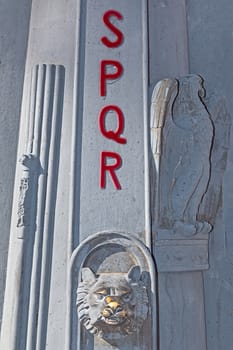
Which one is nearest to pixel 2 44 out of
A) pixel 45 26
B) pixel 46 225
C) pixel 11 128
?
pixel 45 26

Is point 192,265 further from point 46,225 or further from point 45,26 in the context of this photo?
point 45,26

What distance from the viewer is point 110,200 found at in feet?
6.48

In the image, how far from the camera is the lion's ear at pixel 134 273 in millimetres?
1857

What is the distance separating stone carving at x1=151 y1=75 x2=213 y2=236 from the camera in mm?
2035

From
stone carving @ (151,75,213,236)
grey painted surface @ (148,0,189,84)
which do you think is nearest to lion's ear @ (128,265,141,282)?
stone carving @ (151,75,213,236)

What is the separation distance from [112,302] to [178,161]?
0.81 metres

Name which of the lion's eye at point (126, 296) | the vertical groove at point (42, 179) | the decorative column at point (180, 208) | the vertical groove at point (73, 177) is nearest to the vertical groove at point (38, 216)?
the vertical groove at point (42, 179)

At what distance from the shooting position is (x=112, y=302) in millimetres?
1750

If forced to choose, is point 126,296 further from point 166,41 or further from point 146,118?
point 166,41

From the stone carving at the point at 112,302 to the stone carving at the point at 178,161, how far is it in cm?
35

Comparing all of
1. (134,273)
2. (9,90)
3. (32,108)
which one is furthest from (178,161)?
(9,90)

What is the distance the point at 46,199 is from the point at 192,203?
0.78 m

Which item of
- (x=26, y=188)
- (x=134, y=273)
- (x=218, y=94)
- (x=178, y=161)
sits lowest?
(x=134, y=273)

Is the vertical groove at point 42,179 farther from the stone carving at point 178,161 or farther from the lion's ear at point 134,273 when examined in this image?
the stone carving at point 178,161
